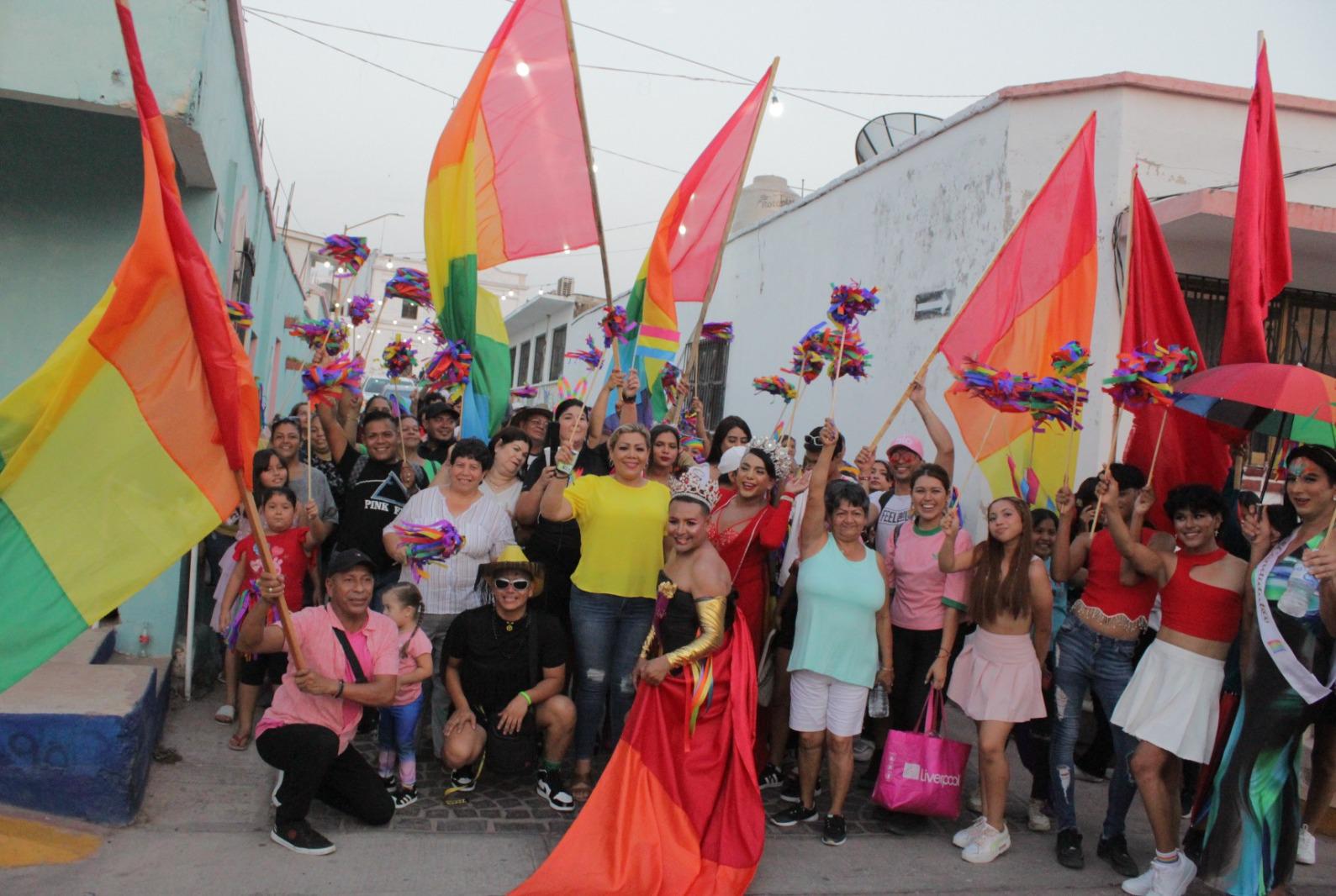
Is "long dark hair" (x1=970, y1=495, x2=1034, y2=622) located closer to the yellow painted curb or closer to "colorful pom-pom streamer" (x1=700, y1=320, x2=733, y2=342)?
"colorful pom-pom streamer" (x1=700, y1=320, x2=733, y2=342)

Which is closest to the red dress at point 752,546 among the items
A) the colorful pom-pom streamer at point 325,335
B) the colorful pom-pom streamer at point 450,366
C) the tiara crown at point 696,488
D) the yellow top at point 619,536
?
the tiara crown at point 696,488

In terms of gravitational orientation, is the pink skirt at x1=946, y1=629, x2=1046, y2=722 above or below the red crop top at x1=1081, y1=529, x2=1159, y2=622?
below

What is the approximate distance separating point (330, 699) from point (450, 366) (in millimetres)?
2237

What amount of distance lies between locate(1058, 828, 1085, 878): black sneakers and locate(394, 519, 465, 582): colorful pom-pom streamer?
3.09 meters

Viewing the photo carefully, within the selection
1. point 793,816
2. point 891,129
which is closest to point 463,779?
point 793,816

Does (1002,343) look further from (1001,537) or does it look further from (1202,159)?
(1202,159)

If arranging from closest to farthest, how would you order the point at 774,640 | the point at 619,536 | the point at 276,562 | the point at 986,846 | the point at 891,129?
the point at 986,846 < the point at 619,536 < the point at 276,562 < the point at 774,640 < the point at 891,129

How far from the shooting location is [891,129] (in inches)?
448

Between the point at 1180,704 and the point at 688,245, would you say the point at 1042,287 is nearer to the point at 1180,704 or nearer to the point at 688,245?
the point at 688,245

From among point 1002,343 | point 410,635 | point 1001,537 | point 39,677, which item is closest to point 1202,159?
point 1002,343

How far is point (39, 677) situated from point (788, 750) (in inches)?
148

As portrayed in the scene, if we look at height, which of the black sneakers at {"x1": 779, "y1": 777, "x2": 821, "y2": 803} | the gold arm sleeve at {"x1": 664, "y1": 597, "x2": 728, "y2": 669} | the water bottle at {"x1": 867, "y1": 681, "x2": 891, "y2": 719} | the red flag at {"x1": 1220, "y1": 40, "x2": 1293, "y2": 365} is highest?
the red flag at {"x1": 1220, "y1": 40, "x2": 1293, "y2": 365}

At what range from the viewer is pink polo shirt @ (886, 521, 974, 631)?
511cm

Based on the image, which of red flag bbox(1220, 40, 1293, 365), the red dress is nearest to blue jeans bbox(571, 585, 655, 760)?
the red dress
